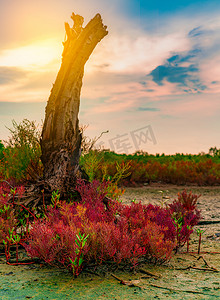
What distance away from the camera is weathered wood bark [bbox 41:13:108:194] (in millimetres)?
5828

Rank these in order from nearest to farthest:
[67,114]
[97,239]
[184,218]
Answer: [97,239]
[184,218]
[67,114]

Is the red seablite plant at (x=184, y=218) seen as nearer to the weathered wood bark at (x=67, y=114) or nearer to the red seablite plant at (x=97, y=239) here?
the red seablite plant at (x=97, y=239)

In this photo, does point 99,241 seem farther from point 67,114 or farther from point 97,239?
point 67,114

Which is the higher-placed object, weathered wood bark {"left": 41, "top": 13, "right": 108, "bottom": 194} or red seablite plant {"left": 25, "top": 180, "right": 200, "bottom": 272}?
weathered wood bark {"left": 41, "top": 13, "right": 108, "bottom": 194}

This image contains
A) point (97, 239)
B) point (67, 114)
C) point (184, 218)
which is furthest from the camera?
point (67, 114)

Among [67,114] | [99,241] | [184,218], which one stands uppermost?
[67,114]

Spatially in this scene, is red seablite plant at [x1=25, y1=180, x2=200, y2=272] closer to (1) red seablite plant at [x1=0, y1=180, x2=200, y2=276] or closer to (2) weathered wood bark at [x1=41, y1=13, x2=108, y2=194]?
(1) red seablite plant at [x1=0, y1=180, x2=200, y2=276]

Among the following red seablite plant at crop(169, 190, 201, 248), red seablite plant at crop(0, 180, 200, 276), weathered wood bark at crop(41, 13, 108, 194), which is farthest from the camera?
weathered wood bark at crop(41, 13, 108, 194)

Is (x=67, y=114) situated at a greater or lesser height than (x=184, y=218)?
greater

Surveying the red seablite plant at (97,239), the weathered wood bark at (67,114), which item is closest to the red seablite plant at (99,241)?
the red seablite plant at (97,239)

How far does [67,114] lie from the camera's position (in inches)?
238

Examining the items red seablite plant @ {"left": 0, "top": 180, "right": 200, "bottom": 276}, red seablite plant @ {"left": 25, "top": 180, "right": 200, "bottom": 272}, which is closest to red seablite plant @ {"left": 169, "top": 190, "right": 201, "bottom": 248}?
red seablite plant @ {"left": 0, "top": 180, "right": 200, "bottom": 276}

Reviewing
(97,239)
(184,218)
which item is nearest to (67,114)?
(184,218)

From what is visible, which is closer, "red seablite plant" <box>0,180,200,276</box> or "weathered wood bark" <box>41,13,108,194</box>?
"red seablite plant" <box>0,180,200,276</box>
